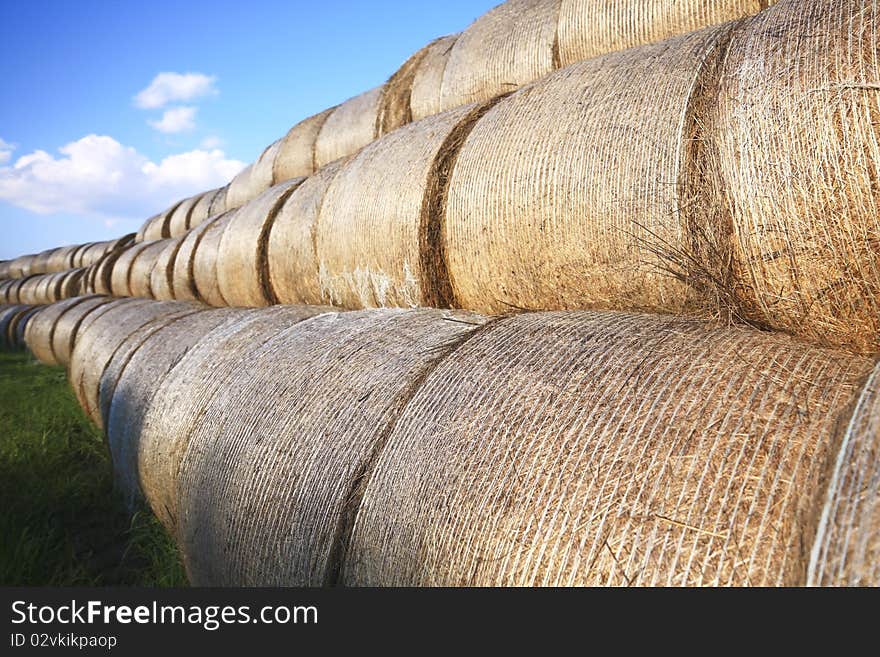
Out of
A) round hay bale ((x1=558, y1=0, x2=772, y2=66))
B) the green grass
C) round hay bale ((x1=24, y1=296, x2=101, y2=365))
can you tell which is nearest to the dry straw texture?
the green grass

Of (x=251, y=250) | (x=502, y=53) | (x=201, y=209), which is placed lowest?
(x=251, y=250)

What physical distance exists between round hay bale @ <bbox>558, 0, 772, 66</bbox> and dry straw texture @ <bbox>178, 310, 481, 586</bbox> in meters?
1.41

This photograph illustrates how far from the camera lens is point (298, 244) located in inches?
128

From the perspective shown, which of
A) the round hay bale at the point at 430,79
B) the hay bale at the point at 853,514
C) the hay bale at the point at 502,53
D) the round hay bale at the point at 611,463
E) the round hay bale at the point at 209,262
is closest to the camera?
the hay bale at the point at 853,514

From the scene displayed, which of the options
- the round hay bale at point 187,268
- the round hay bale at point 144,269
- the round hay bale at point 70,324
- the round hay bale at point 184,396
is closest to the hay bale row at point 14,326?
the round hay bale at point 70,324

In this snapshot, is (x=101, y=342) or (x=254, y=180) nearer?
(x=101, y=342)

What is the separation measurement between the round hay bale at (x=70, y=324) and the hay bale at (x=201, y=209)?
149 cm

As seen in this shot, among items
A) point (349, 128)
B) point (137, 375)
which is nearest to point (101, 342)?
point (137, 375)

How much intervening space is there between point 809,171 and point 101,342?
4.90 m

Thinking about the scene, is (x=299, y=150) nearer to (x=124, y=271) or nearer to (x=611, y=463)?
(x=124, y=271)

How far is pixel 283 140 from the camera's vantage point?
5102 millimetres

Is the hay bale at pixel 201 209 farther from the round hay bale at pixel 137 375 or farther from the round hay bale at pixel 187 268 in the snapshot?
the round hay bale at pixel 137 375

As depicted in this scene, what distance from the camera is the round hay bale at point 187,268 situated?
16.6 ft

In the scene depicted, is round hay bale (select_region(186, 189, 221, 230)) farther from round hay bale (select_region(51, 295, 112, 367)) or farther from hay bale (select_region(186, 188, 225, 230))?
round hay bale (select_region(51, 295, 112, 367))
